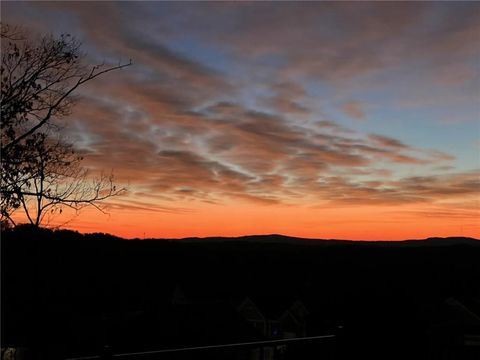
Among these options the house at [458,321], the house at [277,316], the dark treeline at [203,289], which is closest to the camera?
the dark treeline at [203,289]

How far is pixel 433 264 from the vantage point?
2808 inches

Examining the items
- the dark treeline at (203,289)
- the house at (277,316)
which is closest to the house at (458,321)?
the dark treeline at (203,289)

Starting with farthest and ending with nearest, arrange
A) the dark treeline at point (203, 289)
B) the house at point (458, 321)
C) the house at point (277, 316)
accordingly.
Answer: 1. the house at point (277, 316)
2. the house at point (458, 321)
3. the dark treeline at point (203, 289)

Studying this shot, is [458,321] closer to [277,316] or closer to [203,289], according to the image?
[277,316]

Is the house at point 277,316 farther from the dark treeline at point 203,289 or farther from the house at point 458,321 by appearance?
the house at point 458,321

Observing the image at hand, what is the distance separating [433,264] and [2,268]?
67.4 m

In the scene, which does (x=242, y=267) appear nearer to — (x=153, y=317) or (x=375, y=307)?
(x=153, y=317)

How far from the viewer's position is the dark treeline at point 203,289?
1116cm

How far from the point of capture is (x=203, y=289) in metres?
78.8

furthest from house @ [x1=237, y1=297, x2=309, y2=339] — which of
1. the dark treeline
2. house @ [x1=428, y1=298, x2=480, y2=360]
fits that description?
house @ [x1=428, y1=298, x2=480, y2=360]

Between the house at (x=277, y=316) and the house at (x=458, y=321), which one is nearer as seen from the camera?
the house at (x=458, y=321)

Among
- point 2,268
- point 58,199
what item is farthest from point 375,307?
point 2,268

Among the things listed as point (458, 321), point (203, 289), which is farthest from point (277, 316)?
point (203, 289)

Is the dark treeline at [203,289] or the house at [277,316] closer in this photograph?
the dark treeline at [203,289]
